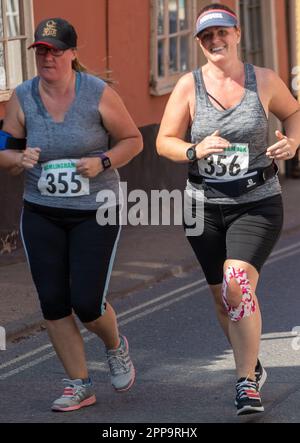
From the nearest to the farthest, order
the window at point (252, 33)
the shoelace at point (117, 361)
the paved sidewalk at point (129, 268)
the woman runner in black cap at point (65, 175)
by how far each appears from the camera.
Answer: the woman runner in black cap at point (65, 175) < the shoelace at point (117, 361) < the paved sidewalk at point (129, 268) < the window at point (252, 33)

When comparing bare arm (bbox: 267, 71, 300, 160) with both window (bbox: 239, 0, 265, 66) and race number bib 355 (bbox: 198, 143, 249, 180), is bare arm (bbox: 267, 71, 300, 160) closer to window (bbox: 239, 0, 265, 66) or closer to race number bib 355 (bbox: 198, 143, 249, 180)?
race number bib 355 (bbox: 198, 143, 249, 180)

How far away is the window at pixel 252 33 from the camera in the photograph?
58.5 feet

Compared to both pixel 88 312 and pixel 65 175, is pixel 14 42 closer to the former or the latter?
pixel 65 175

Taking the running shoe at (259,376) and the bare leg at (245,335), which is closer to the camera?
the bare leg at (245,335)

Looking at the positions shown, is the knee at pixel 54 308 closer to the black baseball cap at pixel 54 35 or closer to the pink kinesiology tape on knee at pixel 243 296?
the pink kinesiology tape on knee at pixel 243 296

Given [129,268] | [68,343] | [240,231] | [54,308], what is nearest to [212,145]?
[240,231]

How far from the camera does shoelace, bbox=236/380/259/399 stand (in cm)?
614

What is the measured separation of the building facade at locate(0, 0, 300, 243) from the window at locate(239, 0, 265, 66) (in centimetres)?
2

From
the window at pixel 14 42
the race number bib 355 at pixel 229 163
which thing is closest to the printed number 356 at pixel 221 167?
the race number bib 355 at pixel 229 163

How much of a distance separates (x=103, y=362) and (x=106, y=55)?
21.2 ft

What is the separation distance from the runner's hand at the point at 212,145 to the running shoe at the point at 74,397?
4.48 ft

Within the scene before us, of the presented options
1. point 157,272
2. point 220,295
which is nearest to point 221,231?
point 220,295

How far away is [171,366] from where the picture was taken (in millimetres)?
7520

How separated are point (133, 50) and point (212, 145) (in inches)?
328
